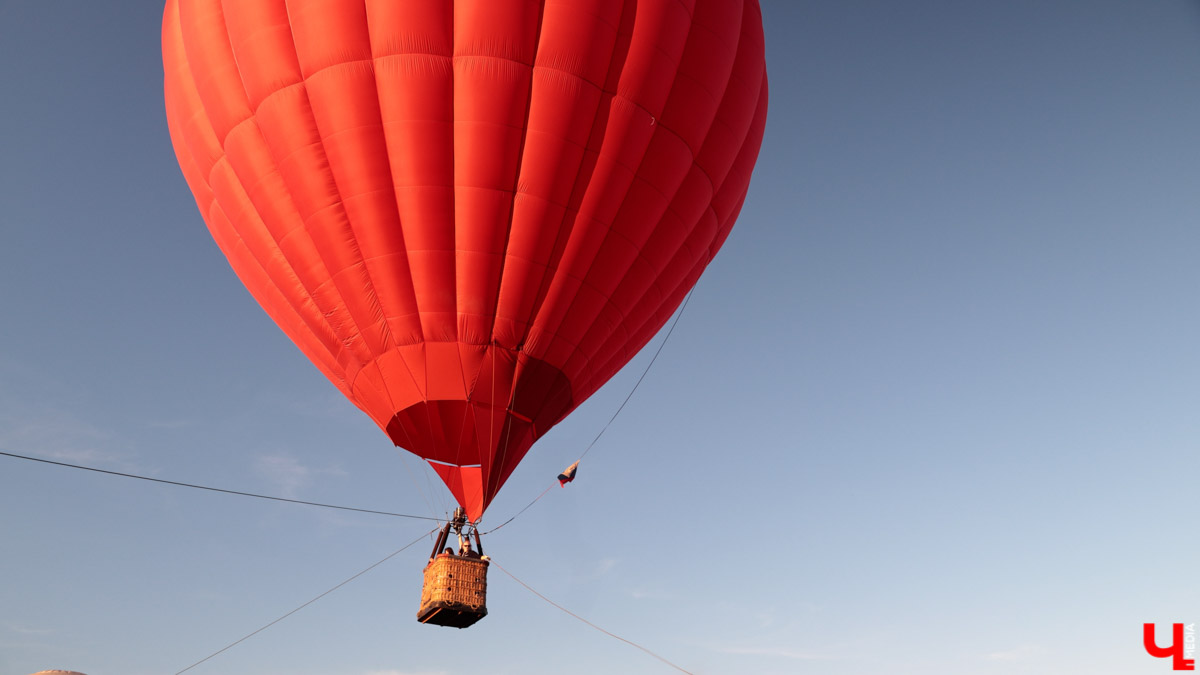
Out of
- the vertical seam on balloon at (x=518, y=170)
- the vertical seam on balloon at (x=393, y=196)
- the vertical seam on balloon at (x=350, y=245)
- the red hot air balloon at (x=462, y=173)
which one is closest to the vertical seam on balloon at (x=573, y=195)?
the red hot air balloon at (x=462, y=173)

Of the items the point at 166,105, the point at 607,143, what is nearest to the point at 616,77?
the point at 607,143

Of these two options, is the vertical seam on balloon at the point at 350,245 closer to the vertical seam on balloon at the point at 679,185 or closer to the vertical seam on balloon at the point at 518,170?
the vertical seam on balloon at the point at 518,170

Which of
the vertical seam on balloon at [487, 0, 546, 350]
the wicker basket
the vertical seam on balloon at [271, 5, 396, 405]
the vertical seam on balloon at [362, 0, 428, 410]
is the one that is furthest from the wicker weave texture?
the vertical seam on balloon at [487, 0, 546, 350]

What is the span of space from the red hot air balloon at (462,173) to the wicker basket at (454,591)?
961 mm

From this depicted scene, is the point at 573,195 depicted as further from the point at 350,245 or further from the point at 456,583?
the point at 456,583

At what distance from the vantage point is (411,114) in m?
9.15

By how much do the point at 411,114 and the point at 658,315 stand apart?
4.07 metres

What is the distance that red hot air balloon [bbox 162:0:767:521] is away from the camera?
9141 millimetres

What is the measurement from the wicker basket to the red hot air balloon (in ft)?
3.15

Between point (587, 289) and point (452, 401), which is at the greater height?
point (587, 289)

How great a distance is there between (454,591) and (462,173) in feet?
14.0

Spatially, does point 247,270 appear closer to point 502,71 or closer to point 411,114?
point 411,114

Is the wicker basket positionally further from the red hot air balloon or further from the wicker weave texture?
the red hot air balloon

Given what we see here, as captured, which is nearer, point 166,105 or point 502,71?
point 502,71
